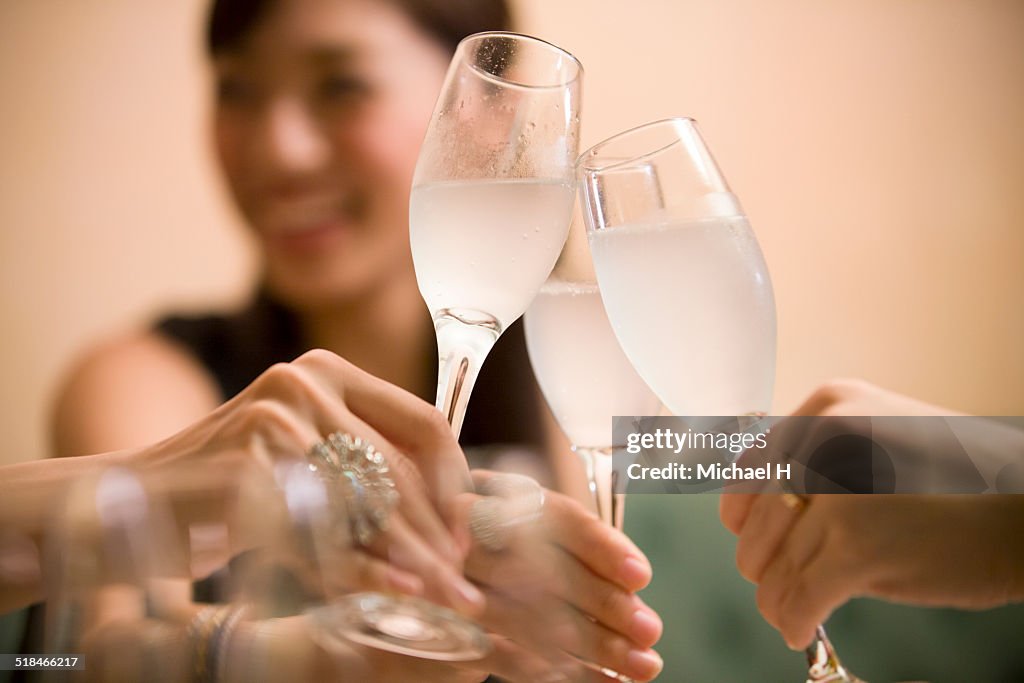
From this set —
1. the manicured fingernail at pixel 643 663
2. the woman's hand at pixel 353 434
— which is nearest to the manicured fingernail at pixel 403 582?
the woman's hand at pixel 353 434

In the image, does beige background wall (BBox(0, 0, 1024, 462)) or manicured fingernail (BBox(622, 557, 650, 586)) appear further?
beige background wall (BBox(0, 0, 1024, 462))

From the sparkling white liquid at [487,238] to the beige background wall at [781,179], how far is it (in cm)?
101

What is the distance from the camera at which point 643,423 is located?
505 mm

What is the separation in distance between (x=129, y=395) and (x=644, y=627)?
127cm

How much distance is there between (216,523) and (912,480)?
13.1 inches

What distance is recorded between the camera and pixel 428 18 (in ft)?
4.45

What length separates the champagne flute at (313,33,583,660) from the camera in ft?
1.25

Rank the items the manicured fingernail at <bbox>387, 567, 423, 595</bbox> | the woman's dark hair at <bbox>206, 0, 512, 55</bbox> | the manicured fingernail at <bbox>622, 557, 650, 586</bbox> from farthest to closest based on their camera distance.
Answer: the woman's dark hair at <bbox>206, 0, 512, 55</bbox> → the manicured fingernail at <bbox>622, 557, 650, 586</bbox> → the manicured fingernail at <bbox>387, 567, 423, 595</bbox>

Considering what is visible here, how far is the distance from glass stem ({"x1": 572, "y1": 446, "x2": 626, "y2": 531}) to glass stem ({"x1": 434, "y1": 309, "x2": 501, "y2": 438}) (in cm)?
11

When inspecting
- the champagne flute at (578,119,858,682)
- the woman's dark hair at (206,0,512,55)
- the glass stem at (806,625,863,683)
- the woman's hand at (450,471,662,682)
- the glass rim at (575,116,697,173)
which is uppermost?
the woman's dark hair at (206,0,512,55)

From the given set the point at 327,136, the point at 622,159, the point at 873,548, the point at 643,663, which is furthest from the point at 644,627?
the point at 327,136

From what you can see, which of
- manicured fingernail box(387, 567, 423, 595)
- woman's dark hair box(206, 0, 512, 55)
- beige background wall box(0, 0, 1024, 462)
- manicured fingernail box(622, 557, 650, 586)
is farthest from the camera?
beige background wall box(0, 0, 1024, 462)

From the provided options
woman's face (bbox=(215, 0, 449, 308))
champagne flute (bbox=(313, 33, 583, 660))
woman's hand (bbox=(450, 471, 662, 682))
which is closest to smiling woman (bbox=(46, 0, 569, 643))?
woman's face (bbox=(215, 0, 449, 308))
